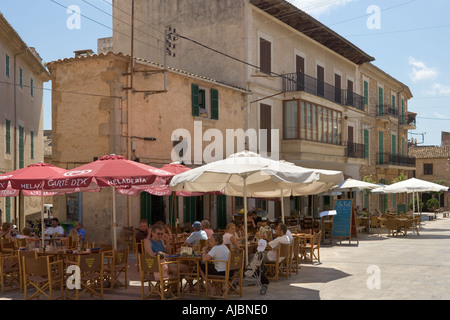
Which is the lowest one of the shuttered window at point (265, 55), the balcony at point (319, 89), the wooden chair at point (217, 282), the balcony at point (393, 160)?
the wooden chair at point (217, 282)

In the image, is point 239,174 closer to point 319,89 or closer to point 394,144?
point 319,89

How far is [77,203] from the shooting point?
55.3 feet

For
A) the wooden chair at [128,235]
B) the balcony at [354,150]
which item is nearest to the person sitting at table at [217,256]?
the wooden chair at [128,235]

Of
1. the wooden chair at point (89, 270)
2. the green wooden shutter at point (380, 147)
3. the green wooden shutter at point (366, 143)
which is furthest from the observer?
the green wooden shutter at point (380, 147)

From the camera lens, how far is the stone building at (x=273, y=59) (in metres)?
22.4

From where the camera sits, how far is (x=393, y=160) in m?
38.2

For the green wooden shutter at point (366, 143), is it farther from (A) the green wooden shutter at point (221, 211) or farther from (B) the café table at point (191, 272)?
(B) the café table at point (191, 272)

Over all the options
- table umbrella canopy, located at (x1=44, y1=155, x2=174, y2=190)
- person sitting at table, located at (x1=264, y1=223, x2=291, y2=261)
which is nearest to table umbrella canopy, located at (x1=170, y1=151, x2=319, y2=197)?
table umbrella canopy, located at (x1=44, y1=155, x2=174, y2=190)

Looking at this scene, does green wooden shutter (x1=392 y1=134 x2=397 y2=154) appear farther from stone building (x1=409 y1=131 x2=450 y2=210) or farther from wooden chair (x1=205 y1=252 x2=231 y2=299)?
wooden chair (x1=205 y1=252 x2=231 y2=299)

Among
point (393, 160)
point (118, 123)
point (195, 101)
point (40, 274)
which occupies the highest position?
point (195, 101)

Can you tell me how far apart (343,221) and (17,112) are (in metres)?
15.0

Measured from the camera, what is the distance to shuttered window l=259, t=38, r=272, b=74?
2309cm

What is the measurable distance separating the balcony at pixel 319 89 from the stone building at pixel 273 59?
5cm

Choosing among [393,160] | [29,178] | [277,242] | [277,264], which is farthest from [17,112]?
[393,160]
